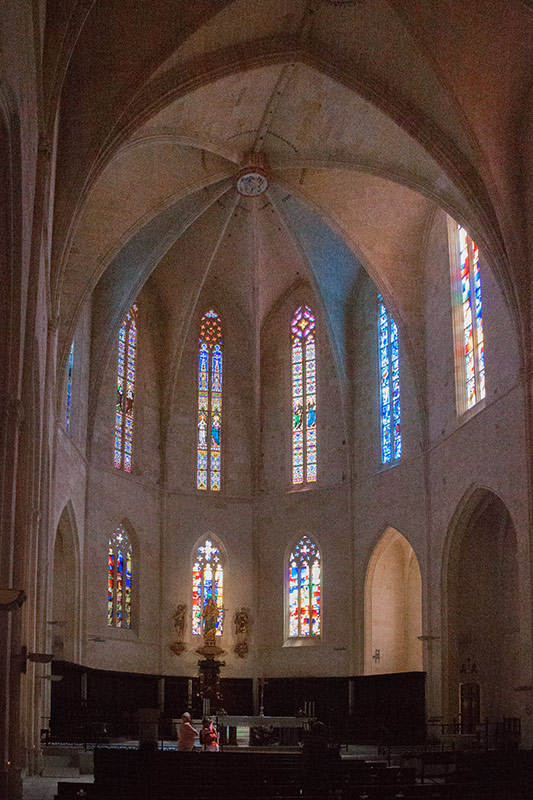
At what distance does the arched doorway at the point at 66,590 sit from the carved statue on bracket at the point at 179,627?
4.47 metres

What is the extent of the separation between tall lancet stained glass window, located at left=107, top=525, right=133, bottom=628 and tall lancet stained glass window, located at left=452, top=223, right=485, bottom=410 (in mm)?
11273

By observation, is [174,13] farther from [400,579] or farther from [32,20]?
[400,579]

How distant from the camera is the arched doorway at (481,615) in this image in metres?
27.0

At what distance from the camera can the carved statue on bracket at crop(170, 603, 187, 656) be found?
31984mm

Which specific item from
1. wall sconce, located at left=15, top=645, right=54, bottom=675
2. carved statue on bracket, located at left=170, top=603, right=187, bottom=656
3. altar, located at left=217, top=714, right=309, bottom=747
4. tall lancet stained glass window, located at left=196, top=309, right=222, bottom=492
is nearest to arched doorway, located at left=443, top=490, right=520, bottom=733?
altar, located at left=217, top=714, right=309, bottom=747

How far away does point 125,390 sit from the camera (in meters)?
32.7

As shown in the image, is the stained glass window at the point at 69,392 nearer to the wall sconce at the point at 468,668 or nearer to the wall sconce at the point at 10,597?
the wall sconce at the point at 468,668

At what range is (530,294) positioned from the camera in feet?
77.0

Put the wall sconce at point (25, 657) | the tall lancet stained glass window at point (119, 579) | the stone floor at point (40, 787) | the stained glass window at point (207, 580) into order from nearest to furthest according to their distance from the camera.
→ the stone floor at point (40, 787) → the wall sconce at point (25, 657) → the tall lancet stained glass window at point (119, 579) → the stained glass window at point (207, 580)

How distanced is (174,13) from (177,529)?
17.0 m

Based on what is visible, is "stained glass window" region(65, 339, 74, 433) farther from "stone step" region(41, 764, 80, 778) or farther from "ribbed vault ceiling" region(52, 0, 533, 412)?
"stone step" region(41, 764, 80, 778)

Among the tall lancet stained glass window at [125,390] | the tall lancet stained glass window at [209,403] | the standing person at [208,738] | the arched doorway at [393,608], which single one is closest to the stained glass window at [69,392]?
the tall lancet stained glass window at [125,390]

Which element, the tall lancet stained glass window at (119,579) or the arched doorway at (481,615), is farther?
the tall lancet stained glass window at (119,579)

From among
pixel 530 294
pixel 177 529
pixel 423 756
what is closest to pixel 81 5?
pixel 530 294
